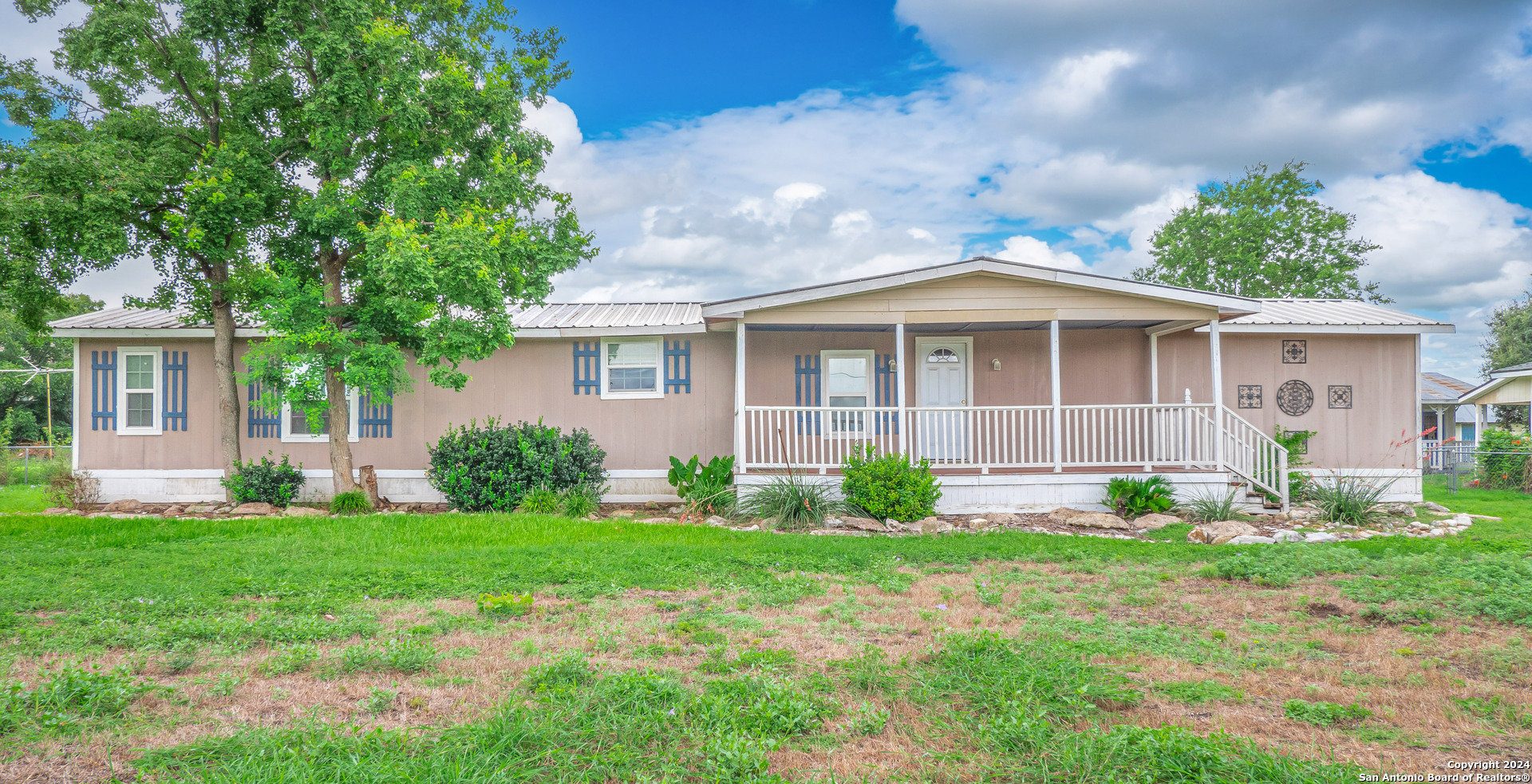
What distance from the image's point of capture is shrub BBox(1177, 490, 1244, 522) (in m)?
9.20

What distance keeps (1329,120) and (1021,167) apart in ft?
18.7

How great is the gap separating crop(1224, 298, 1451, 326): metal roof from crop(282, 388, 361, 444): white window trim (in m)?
12.9

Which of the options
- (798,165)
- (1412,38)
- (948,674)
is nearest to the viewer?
(948,674)

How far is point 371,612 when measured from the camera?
475 cm

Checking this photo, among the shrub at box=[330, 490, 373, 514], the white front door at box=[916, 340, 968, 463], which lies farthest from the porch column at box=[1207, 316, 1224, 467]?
the shrub at box=[330, 490, 373, 514]

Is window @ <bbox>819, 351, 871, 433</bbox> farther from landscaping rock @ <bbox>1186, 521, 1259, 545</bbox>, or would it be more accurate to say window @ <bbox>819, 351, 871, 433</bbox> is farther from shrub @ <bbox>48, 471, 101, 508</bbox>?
shrub @ <bbox>48, 471, 101, 508</bbox>

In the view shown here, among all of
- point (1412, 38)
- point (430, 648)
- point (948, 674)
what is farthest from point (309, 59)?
point (1412, 38)

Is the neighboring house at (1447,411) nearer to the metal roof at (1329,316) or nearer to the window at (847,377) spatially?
the metal roof at (1329,316)

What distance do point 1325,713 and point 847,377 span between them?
8668 millimetres

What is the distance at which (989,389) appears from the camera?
38.1ft

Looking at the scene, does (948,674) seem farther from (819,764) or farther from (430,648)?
(430,648)

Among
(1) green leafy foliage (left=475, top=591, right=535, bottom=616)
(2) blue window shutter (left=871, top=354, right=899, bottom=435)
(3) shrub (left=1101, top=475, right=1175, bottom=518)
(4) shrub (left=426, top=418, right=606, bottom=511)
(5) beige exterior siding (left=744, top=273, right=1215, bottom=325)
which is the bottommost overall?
(1) green leafy foliage (left=475, top=591, right=535, bottom=616)

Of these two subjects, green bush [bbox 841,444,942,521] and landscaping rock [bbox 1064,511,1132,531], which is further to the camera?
green bush [bbox 841,444,942,521]

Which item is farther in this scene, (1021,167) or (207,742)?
(1021,167)
